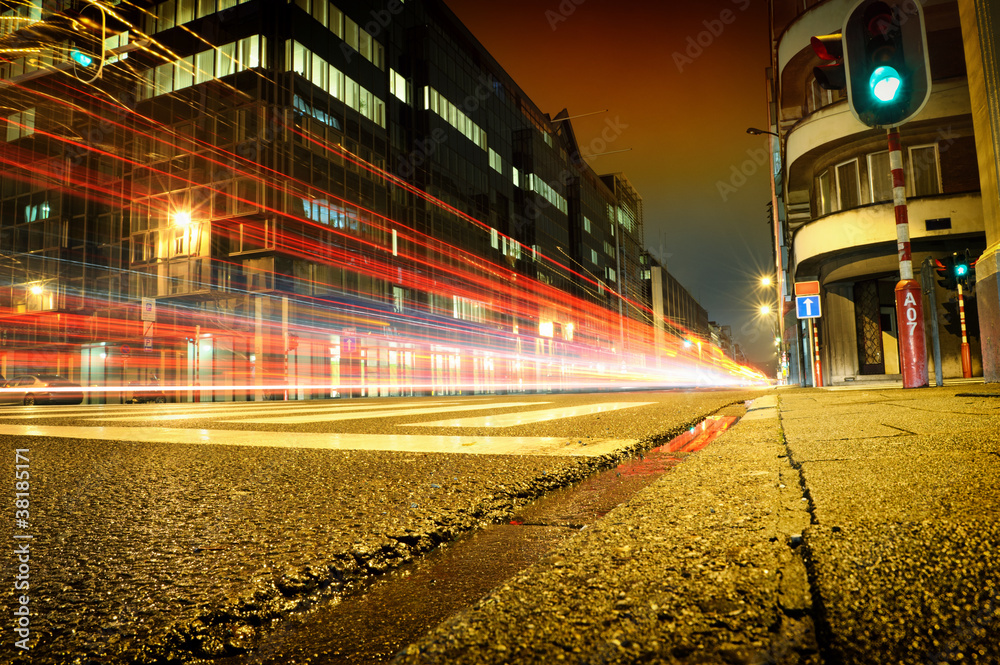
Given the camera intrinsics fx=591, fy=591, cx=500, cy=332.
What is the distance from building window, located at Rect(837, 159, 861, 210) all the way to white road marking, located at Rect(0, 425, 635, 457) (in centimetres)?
1814

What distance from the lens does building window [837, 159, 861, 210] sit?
18516mm

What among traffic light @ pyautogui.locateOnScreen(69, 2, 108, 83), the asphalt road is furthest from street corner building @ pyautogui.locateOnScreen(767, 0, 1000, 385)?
traffic light @ pyautogui.locateOnScreen(69, 2, 108, 83)

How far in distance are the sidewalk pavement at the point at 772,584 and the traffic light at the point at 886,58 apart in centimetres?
456

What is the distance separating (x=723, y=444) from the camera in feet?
12.0

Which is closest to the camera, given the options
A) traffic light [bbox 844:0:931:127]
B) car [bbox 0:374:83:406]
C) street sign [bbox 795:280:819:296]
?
traffic light [bbox 844:0:931:127]

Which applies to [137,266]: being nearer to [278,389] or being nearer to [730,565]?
[278,389]

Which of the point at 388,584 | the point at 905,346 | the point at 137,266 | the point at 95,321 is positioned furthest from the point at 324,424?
the point at 95,321

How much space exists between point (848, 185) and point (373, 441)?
19.5m

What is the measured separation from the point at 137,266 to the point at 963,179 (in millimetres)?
34741

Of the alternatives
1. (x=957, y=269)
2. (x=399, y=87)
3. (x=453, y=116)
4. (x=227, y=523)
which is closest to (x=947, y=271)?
(x=957, y=269)

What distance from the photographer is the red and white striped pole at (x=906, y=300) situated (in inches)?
328

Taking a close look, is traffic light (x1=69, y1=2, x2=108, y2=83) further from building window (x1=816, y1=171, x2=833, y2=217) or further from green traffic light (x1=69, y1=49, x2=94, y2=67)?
building window (x1=816, y1=171, x2=833, y2=217)

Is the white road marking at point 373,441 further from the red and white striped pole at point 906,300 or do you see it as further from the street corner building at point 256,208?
the street corner building at point 256,208

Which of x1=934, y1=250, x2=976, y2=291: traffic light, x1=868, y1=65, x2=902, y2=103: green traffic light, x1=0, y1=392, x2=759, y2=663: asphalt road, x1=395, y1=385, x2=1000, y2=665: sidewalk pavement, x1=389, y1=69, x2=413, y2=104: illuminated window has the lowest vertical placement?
x1=0, y1=392, x2=759, y2=663: asphalt road
